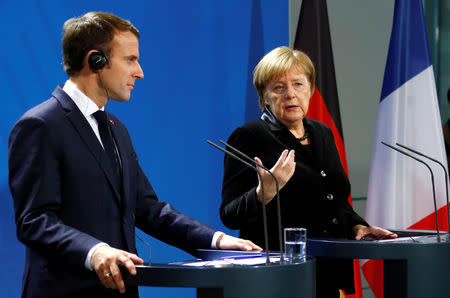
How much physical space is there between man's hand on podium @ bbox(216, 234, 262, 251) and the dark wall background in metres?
1.17

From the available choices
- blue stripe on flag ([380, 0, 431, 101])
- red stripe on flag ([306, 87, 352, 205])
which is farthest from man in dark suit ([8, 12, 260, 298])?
blue stripe on flag ([380, 0, 431, 101])

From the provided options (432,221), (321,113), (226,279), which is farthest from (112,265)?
(432,221)

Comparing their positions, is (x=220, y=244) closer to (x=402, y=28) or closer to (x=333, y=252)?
(x=333, y=252)

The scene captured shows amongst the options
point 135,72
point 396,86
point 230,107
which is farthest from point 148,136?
point 396,86

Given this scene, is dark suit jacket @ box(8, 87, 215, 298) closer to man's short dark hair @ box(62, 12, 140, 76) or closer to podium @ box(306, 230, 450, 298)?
man's short dark hair @ box(62, 12, 140, 76)

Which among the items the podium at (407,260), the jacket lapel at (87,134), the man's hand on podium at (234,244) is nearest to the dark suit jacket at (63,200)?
the jacket lapel at (87,134)

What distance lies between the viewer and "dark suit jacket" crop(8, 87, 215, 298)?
1.79 meters

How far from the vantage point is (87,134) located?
1983 mm

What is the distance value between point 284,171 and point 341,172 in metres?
0.63

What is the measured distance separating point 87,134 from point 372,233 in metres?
1.23

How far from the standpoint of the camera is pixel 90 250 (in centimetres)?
172

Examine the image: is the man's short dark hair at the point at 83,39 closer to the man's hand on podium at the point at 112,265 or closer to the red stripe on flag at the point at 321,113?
the man's hand on podium at the point at 112,265

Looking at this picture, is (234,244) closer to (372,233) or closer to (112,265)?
(112,265)

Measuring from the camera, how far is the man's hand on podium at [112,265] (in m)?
1.66
